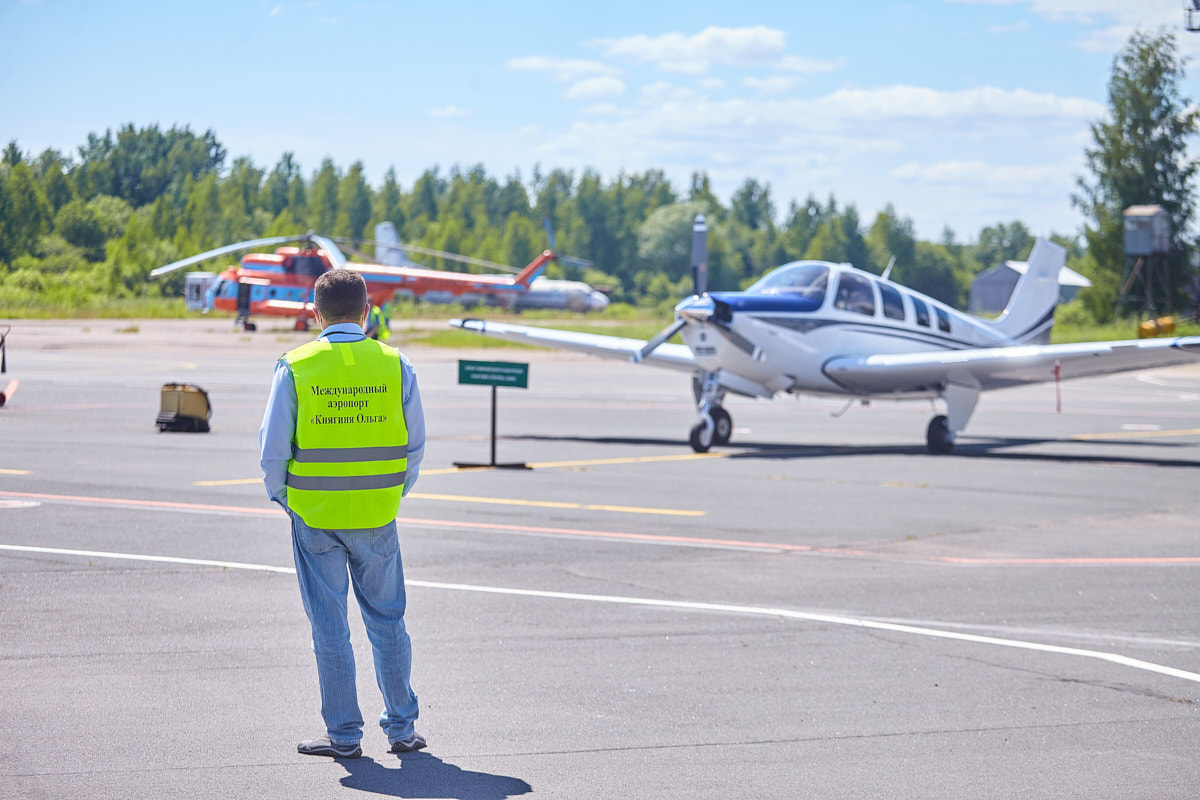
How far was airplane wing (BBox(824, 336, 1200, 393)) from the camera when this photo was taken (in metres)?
18.7

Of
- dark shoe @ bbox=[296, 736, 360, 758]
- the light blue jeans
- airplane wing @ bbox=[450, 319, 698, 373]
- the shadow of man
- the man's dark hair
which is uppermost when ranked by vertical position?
the man's dark hair

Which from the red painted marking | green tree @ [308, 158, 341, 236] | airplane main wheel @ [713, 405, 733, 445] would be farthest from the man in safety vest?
green tree @ [308, 158, 341, 236]

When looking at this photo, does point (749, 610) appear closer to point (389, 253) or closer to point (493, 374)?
point (493, 374)

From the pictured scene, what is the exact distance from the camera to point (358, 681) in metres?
6.16

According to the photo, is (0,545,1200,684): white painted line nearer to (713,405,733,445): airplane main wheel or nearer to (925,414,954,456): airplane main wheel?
(713,405,733,445): airplane main wheel

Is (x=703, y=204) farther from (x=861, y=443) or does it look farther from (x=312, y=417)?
(x=312, y=417)

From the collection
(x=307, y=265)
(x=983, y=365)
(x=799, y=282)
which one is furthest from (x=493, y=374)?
(x=307, y=265)

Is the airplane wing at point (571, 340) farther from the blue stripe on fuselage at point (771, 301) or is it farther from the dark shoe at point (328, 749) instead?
the dark shoe at point (328, 749)

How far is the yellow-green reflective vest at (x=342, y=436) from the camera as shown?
16.1 feet

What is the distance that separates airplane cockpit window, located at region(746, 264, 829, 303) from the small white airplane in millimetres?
21

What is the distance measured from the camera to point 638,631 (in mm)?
7379

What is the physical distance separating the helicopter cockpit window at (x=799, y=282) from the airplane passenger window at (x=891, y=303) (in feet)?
3.60

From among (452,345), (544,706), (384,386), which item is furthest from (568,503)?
(452,345)

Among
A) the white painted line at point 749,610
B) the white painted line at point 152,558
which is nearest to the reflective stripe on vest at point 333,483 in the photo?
the white painted line at point 749,610
